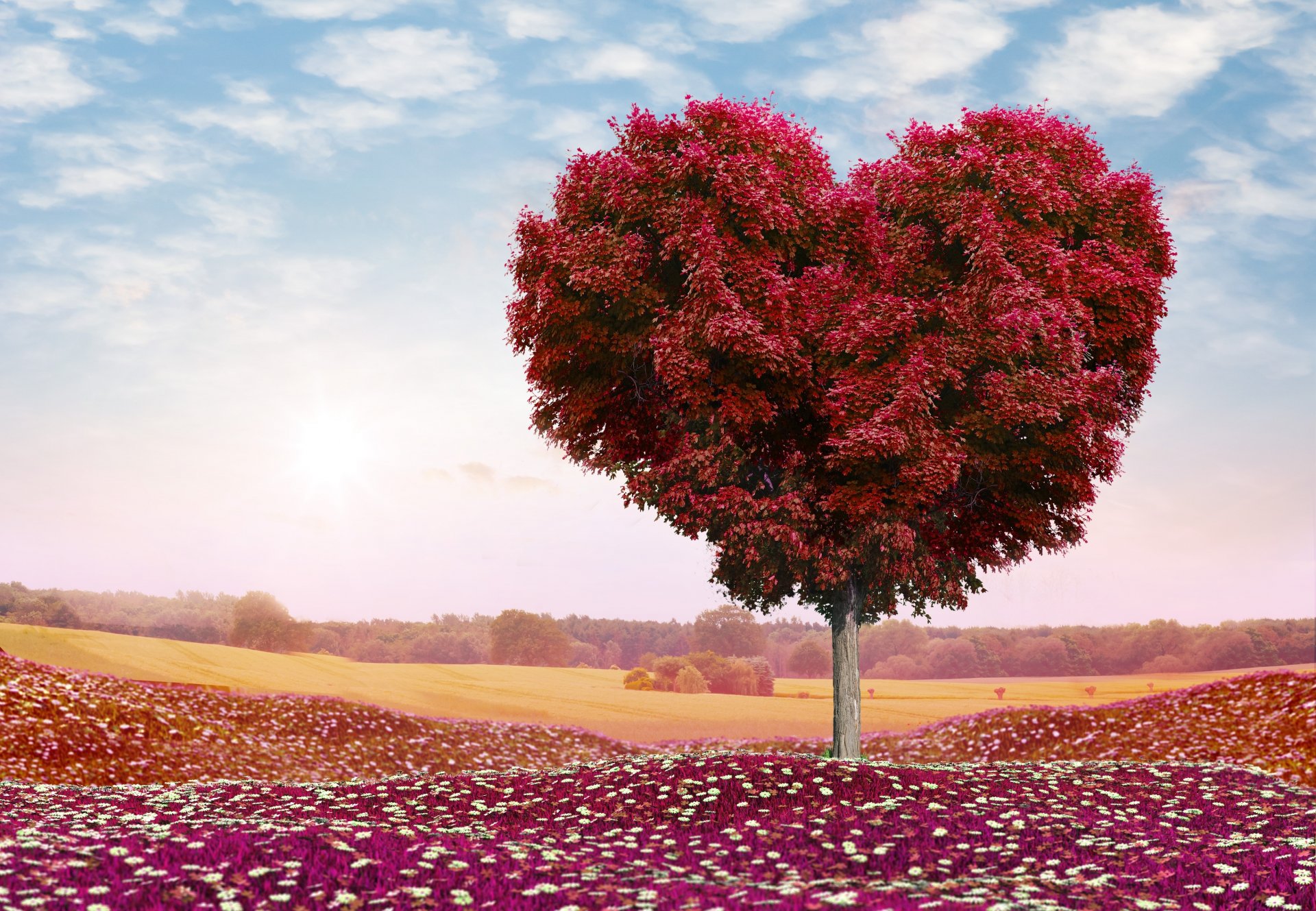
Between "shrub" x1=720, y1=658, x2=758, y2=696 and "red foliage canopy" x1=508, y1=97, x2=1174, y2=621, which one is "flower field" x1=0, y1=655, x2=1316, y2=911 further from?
"shrub" x1=720, y1=658, x2=758, y2=696

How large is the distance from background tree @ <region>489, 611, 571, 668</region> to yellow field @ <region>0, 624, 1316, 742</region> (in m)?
7.19

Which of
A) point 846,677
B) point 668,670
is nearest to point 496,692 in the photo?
point 668,670

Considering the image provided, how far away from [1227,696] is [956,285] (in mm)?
13907

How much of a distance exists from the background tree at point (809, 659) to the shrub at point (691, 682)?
658 centimetres

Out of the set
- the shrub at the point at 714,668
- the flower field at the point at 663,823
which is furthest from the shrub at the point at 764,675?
the flower field at the point at 663,823

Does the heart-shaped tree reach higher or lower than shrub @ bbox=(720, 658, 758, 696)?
higher

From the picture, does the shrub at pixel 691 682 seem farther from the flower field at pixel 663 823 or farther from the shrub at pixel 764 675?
the flower field at pixel 663 823

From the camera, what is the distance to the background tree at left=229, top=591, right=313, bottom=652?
143 ft

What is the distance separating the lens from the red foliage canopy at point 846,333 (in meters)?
14.8

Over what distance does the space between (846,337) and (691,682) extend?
2695 cm

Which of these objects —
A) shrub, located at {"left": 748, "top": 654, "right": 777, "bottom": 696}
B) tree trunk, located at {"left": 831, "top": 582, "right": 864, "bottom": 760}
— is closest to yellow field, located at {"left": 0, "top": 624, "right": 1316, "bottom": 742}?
shrub, located at {"left": 748, "top": 654, "right": 777, "bottom": 696}

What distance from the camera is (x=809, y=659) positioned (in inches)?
1752

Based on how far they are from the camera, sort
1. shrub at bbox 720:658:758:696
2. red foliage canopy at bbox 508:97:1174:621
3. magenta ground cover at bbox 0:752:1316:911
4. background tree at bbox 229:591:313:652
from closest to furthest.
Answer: magenta ground cover at bbox 0:752:1316:911 < red foliage canopy at bbox 508:97:1174:621 < shrub at bbox 720:658:758:696 < background tree at bbox 229:591:313:652

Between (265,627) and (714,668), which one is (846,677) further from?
(265,627)
